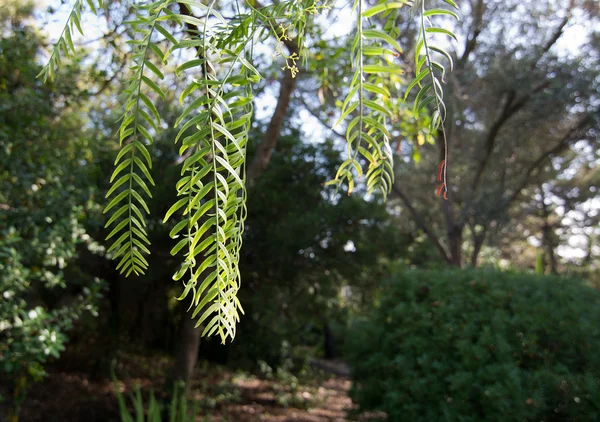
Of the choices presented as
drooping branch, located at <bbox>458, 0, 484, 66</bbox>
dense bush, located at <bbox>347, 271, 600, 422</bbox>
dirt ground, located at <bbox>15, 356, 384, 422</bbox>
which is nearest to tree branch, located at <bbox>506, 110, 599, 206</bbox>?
drooping branch, located at <bbox>458, 0, 484, 66</bbox>

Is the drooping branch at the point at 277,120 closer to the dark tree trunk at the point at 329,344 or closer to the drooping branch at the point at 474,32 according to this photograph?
the drooping branch at the point at 474,32

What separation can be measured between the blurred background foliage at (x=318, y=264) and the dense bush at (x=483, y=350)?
0.06ft

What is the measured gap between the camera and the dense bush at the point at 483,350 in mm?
3762

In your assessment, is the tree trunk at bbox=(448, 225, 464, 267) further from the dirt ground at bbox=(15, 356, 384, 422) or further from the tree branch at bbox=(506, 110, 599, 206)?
the dirt ground at bbox=(15, 356, 384, 422)

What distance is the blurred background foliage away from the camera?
13.5ft

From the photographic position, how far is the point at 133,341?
933cm

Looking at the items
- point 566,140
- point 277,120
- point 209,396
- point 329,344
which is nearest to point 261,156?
point 277,120

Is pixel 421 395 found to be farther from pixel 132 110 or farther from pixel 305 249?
pixel 132 110

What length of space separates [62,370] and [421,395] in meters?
6.44

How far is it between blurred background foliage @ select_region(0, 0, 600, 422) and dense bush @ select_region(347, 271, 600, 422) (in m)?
0.02

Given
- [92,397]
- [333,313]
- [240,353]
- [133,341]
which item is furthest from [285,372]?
[92,397]

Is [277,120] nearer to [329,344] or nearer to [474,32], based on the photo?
[474,32]

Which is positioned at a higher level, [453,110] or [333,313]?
[453,110]

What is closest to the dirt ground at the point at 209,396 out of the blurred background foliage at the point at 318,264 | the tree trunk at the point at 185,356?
the blurred background foliage at the point at 318,264
